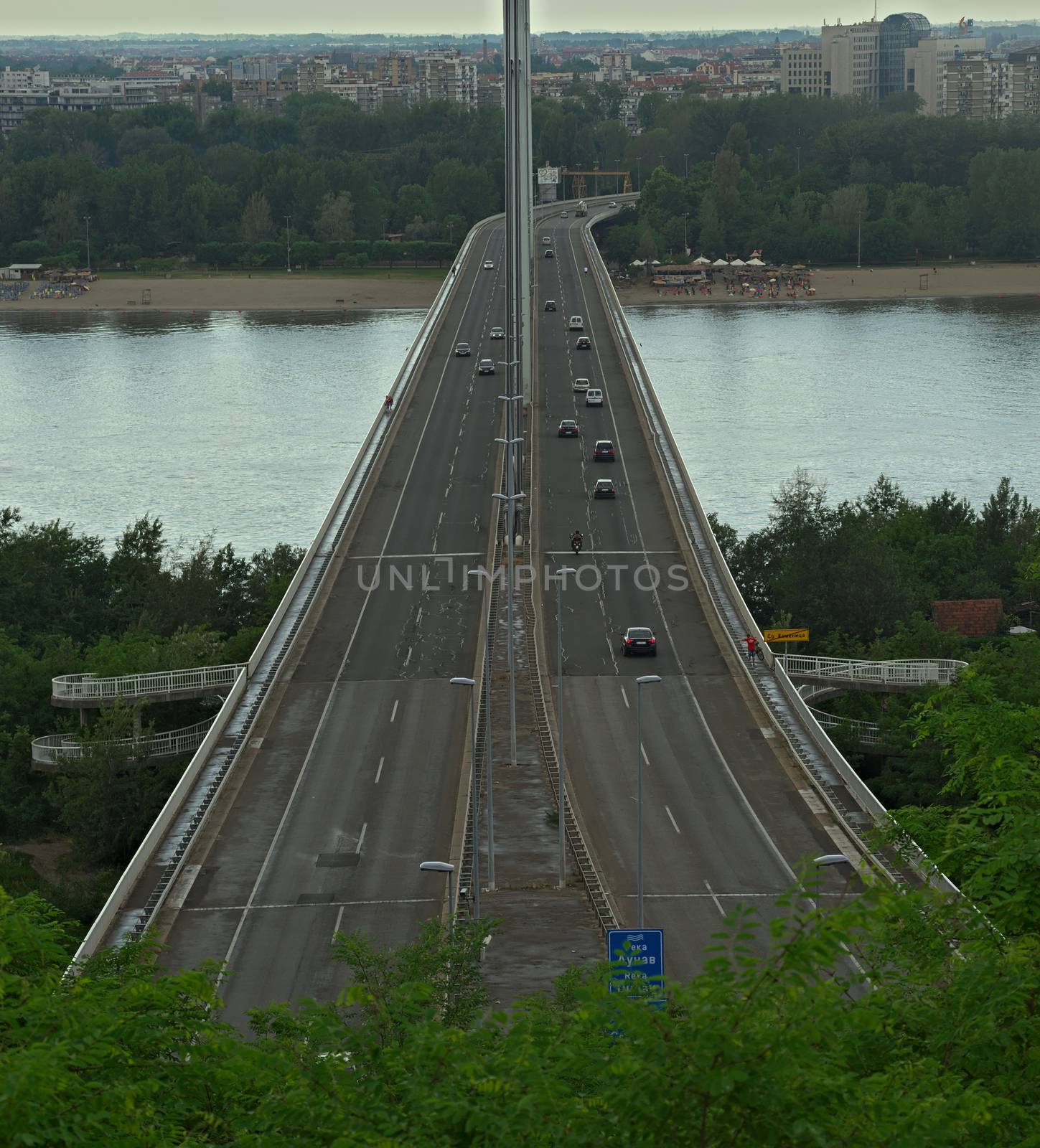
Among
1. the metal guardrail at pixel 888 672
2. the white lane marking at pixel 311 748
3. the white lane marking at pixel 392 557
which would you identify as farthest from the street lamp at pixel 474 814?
the white lane marking at pixel 392 557

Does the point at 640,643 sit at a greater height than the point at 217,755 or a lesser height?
greater

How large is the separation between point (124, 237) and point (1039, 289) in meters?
77.2

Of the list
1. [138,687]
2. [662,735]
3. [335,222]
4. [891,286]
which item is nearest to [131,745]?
[138,687]

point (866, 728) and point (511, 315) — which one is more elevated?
point (511, 315)

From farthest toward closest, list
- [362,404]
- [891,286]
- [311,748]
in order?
[891,286] → [362,404] → [311,748]

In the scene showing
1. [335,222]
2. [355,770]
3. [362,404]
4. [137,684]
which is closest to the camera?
[355,770]

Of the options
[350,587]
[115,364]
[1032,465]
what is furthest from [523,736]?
[115,364]

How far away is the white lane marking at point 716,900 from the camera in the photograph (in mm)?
28062

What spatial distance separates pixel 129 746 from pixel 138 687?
2771mm

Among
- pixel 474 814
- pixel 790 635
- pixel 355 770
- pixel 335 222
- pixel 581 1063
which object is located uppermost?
pixel 581 1063

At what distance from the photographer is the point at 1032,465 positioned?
7712 centimetres

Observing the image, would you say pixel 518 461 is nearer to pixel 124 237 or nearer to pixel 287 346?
pixel 287 346

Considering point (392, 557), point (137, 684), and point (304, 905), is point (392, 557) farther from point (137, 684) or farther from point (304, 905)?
point (304, 905)

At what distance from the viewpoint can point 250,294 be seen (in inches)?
5659
